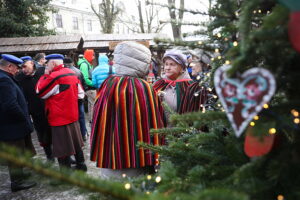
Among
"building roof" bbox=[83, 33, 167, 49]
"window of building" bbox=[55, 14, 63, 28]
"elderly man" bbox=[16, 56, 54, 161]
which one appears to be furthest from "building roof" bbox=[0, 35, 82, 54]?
"window of building" bbox=[55, 14, 63, 28]

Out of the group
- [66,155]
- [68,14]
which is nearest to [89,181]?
[66,155]

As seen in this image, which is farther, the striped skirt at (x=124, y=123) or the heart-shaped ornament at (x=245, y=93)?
the striped skirt at (x=124, y=123)

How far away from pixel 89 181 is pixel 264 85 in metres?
0.55

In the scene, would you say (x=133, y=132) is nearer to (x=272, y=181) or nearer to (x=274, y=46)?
(x=272, y=181)

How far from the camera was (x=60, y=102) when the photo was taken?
392 cm

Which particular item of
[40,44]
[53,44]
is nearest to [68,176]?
[53,44]

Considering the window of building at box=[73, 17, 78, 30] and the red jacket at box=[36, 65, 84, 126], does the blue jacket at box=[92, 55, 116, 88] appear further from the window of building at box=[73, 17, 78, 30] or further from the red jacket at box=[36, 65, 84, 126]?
the window of building at box=[73, 17, 78, 30]

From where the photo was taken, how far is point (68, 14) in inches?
1304

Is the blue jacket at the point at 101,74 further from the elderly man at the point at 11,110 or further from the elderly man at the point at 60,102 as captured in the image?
the elderly man at the point at 11,110

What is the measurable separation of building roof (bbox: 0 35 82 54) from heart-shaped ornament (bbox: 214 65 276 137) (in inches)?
420

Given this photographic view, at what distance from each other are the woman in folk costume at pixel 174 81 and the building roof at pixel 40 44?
8.47m

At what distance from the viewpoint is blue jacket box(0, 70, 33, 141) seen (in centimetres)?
349

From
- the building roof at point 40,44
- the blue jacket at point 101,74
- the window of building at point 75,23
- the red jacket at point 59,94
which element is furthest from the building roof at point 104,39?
the window of building at point 75,23

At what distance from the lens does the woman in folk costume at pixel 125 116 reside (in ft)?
7.82
